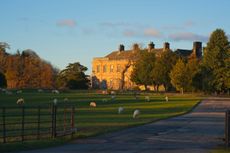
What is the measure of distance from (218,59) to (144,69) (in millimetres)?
23801

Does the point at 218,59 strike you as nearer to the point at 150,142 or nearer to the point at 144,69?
the point at 144,69

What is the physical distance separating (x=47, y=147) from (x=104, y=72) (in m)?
141

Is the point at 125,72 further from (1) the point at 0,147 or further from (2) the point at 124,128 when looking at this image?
(1) the point at 0,147

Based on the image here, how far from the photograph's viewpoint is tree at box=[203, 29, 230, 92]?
103 meters

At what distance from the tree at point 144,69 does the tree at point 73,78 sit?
12.9 m

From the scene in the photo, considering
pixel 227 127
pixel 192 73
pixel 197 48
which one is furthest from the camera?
pixel 197 48

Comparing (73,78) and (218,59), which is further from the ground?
(218,59)

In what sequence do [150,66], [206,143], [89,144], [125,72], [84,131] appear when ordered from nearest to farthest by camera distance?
[89,144] → [206,143] → [84,131] → [150,66] → [125,72]

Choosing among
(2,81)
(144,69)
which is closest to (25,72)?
(2,81)

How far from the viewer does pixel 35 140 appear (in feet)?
67.3

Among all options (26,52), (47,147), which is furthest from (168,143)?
(26,52)

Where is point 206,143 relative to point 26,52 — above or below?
below

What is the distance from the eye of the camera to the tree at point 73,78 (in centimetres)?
12406

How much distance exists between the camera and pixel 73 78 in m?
124
